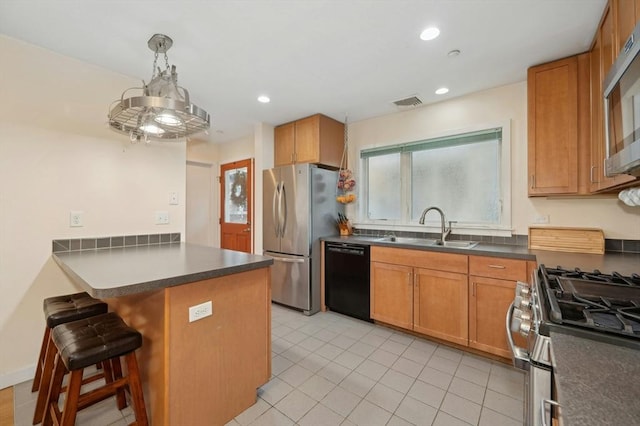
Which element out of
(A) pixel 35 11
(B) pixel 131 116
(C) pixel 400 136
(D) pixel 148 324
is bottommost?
(D) pixel 148 324

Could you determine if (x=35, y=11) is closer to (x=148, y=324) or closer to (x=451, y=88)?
(x=148, y=324)

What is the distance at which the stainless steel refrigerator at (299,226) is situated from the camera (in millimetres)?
3264

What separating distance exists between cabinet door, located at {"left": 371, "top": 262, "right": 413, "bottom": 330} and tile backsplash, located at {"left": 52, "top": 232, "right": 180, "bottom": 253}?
7.09 ft

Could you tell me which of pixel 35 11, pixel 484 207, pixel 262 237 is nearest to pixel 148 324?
pixel 35 11

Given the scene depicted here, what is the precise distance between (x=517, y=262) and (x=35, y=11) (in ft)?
12.3

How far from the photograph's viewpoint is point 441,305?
2488 millimetres

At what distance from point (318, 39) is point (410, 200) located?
81.9 inches

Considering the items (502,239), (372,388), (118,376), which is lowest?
(372,388)

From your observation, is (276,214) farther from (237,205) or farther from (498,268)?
(498,268)

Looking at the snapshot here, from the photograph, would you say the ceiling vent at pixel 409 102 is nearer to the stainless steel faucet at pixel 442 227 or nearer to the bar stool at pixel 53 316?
the stainless steel faucet at pixel 442 227

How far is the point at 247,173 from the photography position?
→ 4492mm

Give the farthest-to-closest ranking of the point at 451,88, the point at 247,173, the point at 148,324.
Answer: the point at 247,173
the point at 451,88
the point at 148,324

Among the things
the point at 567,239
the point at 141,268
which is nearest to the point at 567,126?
the point at 567,239

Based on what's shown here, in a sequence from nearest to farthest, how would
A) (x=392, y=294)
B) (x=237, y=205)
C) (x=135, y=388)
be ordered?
(x=135, y=388), (x=392, y=294), (x=237, y=205)
